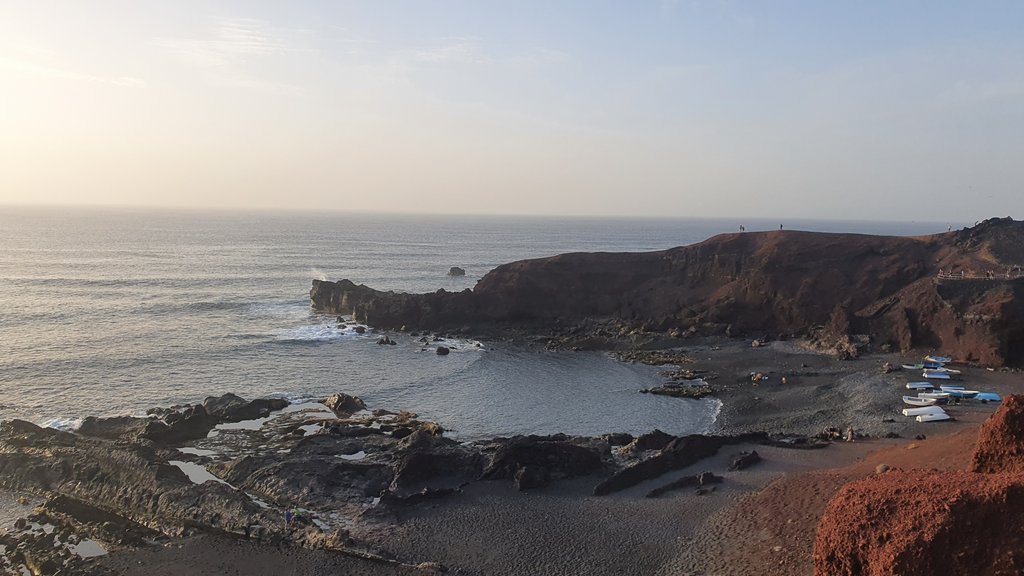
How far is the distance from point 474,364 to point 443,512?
91.4 ft

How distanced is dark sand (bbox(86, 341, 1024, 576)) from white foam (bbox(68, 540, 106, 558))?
3.00 feet

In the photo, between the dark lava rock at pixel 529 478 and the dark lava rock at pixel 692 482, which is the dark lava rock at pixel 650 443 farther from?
the dark lava rock at pixel 529 478

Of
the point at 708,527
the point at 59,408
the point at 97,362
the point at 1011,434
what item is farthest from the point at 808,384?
the point at 97,362

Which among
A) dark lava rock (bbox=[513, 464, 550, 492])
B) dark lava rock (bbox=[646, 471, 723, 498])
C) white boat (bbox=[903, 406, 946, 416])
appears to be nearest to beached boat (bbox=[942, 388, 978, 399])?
white boat (bbox=[903, 406, 946, 416])

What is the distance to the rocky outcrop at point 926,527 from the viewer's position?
48.2 ft

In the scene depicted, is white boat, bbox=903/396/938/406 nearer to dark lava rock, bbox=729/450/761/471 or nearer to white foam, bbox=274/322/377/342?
dark lava rock, bbox=729/450/761/471

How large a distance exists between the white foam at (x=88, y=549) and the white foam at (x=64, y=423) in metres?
13.7

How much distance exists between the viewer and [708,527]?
25906 mm

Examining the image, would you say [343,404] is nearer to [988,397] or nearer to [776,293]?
[988,397]

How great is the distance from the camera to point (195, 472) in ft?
107

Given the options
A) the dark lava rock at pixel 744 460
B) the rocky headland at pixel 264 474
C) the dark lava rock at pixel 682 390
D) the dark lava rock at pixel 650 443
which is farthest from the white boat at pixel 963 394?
the dark lava rock at pixel 650 443

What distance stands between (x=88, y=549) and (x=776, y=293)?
57712 mm

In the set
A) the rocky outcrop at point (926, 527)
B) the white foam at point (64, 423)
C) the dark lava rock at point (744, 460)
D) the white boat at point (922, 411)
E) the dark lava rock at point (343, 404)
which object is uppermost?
the rocky outcrop at point (926, 527)

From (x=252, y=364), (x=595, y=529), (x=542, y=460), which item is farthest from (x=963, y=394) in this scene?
(x=252, y=364)
